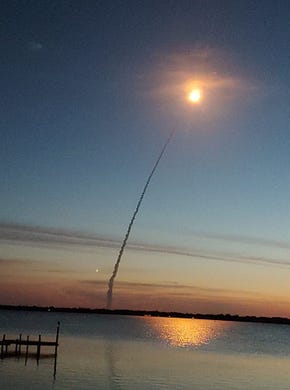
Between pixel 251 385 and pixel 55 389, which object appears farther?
pixel 251 385

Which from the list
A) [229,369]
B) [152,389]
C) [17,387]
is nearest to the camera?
[17,387]

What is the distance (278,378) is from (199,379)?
1267 centimetres

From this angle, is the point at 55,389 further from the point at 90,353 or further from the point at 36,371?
the point at 90,353

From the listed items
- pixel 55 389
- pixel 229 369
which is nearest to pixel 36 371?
pixel 55 389

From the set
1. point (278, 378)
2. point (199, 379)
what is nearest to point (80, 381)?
point (199, 379)

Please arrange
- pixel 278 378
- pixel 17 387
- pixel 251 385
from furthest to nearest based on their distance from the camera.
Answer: pixel 278 378, pixel 251 385, pixel 17 387

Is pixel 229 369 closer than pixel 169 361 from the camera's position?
Yes

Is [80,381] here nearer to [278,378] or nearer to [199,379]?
[199,379]

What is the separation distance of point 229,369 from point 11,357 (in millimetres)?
27991

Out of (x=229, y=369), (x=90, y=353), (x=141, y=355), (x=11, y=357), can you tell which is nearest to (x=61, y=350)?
(x=90, y=353)

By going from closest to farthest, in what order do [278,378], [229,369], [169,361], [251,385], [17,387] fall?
[17,387]
[251,385]
[278,378]
[229,369]
[169,361]

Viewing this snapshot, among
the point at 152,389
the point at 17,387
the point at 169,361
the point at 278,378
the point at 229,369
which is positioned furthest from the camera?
the point at 169,361

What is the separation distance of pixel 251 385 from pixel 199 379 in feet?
19.5

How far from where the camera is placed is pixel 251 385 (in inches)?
2574
